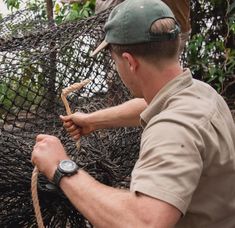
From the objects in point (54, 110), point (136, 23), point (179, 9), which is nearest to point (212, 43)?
point (179, 9)

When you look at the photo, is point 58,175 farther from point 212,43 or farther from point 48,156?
point 212,43

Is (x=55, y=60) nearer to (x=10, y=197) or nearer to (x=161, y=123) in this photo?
(x=10, y=197)

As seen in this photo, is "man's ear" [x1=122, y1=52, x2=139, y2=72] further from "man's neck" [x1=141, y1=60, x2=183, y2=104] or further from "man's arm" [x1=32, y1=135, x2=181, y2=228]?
"man's arm" [x1=32, y1=135, x2=181, y2=228]

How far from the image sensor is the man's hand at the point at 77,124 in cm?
194

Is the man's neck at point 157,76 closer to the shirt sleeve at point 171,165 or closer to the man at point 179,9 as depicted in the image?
the shirt sleeve at point 171,165

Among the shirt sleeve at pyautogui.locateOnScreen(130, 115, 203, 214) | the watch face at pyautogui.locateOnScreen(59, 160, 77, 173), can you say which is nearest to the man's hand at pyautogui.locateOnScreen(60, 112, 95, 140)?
the watch face at pyautogui.locateOnScreen(59, 160, 77, 173)

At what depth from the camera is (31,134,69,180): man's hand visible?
140 cm

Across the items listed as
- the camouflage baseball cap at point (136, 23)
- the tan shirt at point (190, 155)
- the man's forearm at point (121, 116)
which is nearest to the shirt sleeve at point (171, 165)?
the tan shirt at point (190, 155)

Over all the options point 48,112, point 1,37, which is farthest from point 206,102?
point 1,37

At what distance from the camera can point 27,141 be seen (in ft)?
7.37

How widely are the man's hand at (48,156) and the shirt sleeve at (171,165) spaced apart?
27cm

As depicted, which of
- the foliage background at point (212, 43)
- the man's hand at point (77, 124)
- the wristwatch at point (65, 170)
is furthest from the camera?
the foliage background at point (212, 43)

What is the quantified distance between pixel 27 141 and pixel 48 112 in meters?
0.32

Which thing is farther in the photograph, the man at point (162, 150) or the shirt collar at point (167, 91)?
the shirt collar at point (167, 91)
